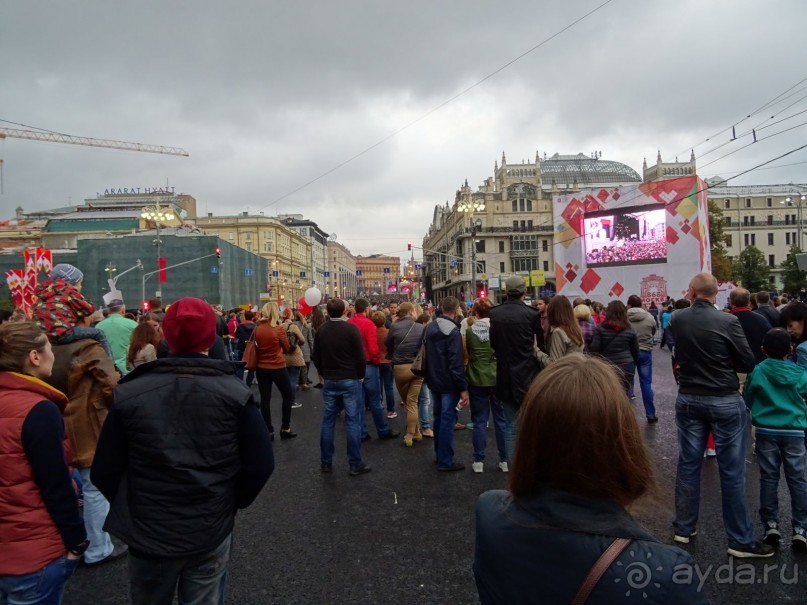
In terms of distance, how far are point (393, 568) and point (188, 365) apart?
237 centimetres

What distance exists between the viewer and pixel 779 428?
3633mm

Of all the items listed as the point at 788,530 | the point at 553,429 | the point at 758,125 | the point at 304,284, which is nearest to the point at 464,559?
the point at 788,530

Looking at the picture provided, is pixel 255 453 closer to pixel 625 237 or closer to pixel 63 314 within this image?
pixel 63 314

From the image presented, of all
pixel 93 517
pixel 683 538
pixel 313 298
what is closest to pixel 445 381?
pixel 683 538

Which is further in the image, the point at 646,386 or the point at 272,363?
the point at 646,386

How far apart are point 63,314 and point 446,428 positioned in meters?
3.98

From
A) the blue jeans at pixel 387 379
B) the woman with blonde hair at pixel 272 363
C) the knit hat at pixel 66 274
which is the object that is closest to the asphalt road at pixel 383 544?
the woman with blonde hair at pixel 272 363

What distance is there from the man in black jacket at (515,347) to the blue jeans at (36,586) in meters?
4.15

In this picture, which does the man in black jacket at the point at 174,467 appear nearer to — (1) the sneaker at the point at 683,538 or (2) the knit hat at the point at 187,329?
(2) the knit hat at the point at 187,329

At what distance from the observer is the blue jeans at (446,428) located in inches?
227

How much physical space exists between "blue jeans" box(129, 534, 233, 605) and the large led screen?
82.0 ft

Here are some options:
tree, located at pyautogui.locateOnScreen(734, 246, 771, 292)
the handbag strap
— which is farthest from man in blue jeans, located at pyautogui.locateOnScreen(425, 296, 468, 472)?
tree, located at pyautogui.locateOnScreen(734, 246, 771, 292)

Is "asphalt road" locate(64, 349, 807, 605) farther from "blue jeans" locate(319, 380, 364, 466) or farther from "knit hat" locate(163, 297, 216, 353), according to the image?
"knit hat" locate(163, 297, 216, 353)

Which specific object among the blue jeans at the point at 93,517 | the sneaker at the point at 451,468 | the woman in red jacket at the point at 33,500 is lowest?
the sneaker at the point at 451,468
